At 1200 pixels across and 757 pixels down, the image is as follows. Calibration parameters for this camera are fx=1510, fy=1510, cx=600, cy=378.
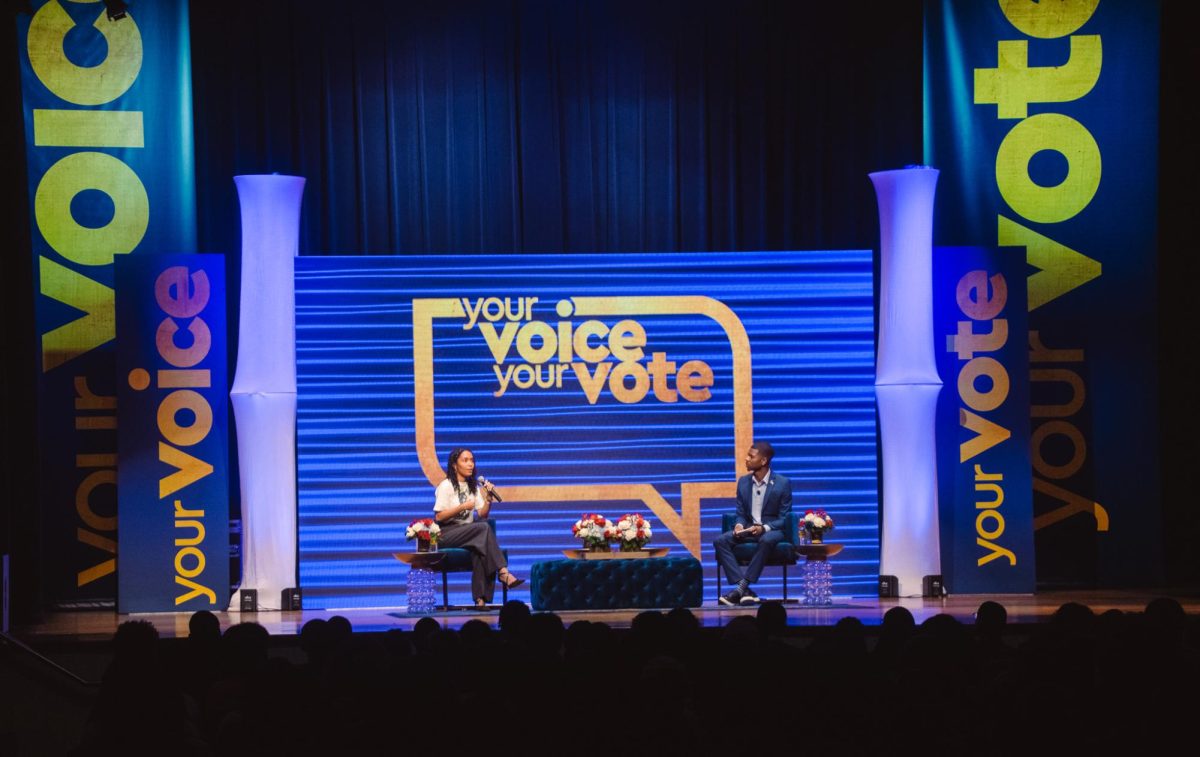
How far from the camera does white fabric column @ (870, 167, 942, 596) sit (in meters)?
9.78

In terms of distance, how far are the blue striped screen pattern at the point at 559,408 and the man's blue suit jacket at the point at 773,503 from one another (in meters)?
0.65

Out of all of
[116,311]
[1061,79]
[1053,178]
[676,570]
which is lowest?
[676,570]

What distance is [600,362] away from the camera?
33.6 feet

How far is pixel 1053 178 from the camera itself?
10.5 metres

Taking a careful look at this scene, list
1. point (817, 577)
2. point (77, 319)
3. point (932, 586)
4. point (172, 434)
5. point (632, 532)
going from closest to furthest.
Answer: point (632, 532) < point (817, 577) < point (172, 434) < point (932, 586) < point (77, 319)

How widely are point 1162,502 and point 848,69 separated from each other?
12.5ft

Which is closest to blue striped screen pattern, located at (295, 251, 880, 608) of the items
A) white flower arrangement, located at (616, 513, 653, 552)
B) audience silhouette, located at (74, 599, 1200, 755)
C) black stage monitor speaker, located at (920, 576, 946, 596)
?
black stage monitor speaker, located at (920, 576, 946, 596)

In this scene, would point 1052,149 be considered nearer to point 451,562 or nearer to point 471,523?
point 471,523

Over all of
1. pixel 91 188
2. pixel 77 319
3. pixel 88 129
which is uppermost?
pixel 88 129

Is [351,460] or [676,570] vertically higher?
[351,460]

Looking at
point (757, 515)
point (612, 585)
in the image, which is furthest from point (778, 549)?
point (612, 585)

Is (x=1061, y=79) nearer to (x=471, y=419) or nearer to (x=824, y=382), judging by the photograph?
(x=824, y=382)

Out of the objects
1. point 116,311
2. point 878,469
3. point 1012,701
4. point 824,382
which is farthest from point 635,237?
point 1012,701

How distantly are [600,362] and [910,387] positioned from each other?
2.07 meters
